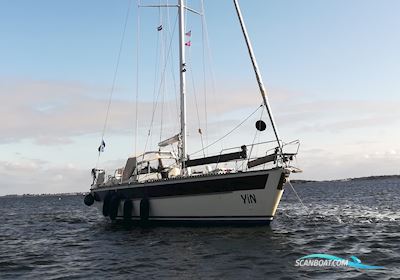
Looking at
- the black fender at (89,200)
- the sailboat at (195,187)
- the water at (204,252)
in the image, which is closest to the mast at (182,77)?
the sailboat at (195,187)

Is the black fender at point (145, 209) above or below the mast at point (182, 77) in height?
below

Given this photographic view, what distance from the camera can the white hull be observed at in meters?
19.6

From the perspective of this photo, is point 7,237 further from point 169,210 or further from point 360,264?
point 360,264

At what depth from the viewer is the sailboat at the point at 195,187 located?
65.3ft

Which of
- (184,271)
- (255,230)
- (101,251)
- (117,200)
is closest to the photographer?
(184,271)

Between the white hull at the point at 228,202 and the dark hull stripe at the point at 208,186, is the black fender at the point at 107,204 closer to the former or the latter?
the dark hull stripe at the point at 208,186

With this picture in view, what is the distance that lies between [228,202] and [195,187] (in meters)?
1.89

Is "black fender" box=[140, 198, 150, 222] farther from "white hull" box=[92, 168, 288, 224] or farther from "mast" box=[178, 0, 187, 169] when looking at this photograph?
"mast" box=[178, 0, 187, 169]

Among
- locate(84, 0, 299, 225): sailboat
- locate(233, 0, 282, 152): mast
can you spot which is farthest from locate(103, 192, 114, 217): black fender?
locate(233, 0, 282, 152): mast

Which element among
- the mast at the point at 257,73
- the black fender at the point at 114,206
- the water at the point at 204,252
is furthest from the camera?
the black fender at the point at 114,206

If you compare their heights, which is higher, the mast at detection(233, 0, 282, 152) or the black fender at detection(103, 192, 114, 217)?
the mast at detection(233, 0, 282, 152)

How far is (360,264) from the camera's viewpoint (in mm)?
13055

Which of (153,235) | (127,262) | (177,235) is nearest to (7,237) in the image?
(153,235)

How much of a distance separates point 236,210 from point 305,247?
488cm
